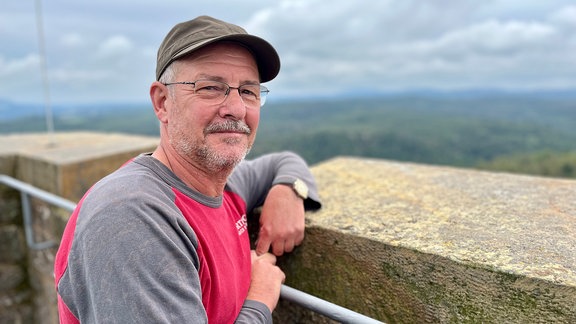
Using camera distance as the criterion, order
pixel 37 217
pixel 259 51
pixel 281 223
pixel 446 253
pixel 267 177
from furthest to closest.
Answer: pixel 37 217, pixel 267 177, pixel 281 223, pixel 259 51, pixel 446 253

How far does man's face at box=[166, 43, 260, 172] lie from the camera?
4.88 feet

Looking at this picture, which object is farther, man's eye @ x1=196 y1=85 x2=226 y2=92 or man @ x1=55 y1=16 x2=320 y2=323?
man's eye @ x1=196 y1=85 x2=226 y2=92

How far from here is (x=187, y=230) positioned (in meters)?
1.30

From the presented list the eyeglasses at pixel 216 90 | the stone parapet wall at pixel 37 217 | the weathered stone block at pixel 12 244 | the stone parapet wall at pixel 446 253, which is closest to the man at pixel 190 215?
the eyeglasses at pixel 216 90

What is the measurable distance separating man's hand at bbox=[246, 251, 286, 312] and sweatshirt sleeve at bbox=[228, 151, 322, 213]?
1.15 ft

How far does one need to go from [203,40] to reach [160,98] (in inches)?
12.1

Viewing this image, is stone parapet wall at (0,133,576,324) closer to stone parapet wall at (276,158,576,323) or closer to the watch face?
stone parapet wall at (276,158,576,323)

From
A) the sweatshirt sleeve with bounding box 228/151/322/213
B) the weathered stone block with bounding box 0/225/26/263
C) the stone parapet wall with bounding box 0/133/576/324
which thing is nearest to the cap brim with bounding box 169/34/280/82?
the sweatshirt sleeve with bounding box 228/151/322/213

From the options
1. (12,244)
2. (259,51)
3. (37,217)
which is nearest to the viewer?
(259,51)

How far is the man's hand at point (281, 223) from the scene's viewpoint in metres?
1.86

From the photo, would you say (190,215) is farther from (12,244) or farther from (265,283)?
(12,244)

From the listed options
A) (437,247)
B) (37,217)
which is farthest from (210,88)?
(37,217)

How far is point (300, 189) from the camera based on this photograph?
2.00m

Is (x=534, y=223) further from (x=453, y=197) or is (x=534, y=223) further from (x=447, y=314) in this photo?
(x=447, y=314)
